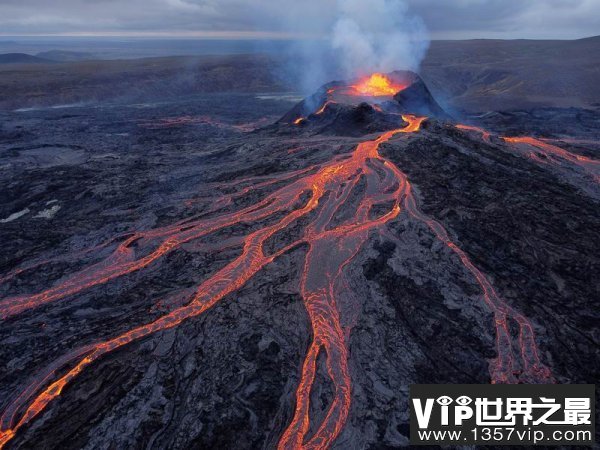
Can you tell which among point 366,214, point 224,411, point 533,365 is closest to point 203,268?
point 224,411

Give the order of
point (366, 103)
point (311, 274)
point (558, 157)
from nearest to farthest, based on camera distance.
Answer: point (311, 274) < point (558, 157) < point (366, 103)

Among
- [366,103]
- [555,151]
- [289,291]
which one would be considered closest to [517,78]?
[555,151]

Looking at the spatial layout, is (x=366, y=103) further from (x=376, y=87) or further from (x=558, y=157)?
(x=558, y=157)

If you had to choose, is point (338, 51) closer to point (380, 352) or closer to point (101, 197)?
point (101, 197)

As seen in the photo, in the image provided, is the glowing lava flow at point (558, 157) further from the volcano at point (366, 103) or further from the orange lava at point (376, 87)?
the orange lava at point (376, 87)

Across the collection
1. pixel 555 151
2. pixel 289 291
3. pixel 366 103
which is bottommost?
pixel 555 151

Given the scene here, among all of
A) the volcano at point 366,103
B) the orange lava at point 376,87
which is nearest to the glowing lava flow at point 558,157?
the volcano at point 366,103

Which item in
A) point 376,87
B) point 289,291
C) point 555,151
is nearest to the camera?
point 289,291
